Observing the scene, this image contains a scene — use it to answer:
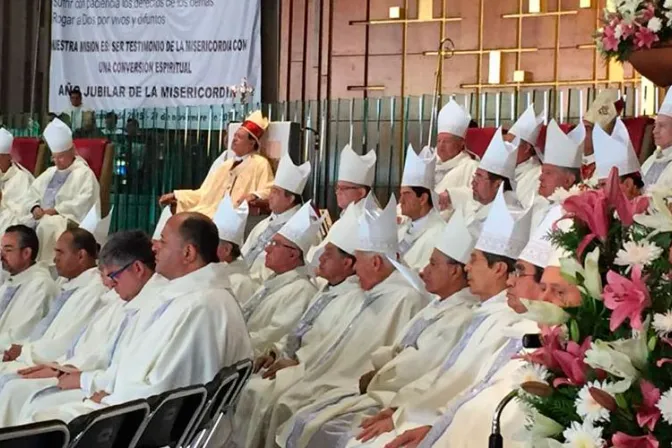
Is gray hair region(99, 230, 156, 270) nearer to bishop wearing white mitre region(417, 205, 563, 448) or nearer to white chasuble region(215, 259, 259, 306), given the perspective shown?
white chasuble region(215, 259, 259, 306)

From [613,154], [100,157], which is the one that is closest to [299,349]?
[613,154]

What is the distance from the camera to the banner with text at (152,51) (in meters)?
11.8

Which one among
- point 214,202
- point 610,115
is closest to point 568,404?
point 610,115

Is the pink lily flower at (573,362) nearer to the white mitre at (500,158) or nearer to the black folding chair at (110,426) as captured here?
the black folding chair at (110,426)

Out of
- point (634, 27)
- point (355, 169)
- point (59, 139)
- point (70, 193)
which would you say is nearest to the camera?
point (634, 27)

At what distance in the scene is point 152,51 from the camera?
12.2 m

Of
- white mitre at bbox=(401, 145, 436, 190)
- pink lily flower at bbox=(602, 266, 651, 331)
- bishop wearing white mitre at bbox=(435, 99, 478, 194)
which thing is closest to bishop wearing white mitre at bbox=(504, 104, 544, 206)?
bishop wearing white mitre at bbox=(435, 99, 478, 194)

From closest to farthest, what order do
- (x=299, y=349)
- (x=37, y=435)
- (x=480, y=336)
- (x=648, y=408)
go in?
(x=648, y=408) < (x=37, y=435) < (x=480, y=336) < (x=299, y=349)

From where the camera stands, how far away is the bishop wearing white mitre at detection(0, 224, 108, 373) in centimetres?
554

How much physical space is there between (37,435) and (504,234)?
1.99 meters

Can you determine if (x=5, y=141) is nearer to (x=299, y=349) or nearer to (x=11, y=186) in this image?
(x=11, y=186)

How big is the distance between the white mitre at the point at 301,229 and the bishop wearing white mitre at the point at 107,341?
979 millimetres

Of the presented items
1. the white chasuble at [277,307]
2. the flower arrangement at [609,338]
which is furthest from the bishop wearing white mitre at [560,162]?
the flower arrangement at [609,338]

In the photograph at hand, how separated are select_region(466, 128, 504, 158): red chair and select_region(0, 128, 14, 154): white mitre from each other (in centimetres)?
418
